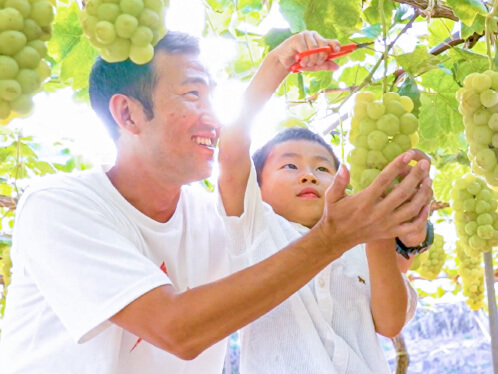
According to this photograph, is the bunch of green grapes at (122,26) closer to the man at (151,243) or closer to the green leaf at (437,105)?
the man at (151,243)

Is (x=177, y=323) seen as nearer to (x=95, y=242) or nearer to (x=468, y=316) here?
(x=95, y=242)

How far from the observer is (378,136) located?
115 cm

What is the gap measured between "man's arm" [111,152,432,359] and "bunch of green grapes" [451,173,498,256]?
92 centimetres

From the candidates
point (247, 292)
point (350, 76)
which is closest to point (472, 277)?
point (350, 76)

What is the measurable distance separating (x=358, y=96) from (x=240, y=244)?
536mm

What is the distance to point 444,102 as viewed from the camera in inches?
82.1

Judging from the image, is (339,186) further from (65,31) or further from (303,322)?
(65,31)

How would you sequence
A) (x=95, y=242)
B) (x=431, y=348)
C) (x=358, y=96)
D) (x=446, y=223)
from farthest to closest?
(x=431, y=348), (x=446, y=223), (x=95, y=242), (x=358, y=96)

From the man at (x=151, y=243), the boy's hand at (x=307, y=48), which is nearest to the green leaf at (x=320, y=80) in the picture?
the man at (x=151, y=243)

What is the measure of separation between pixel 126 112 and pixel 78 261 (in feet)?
1.43

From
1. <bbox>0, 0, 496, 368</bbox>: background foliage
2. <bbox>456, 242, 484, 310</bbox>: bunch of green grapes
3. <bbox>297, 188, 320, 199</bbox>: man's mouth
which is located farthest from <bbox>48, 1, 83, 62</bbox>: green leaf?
<bbox>456, 242, 484, 310</bbox>: bunch of green grapes

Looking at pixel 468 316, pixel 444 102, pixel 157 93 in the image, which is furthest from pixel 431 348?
pixel 157 93

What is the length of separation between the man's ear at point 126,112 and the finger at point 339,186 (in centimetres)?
57

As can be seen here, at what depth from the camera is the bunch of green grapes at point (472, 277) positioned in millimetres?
3463
